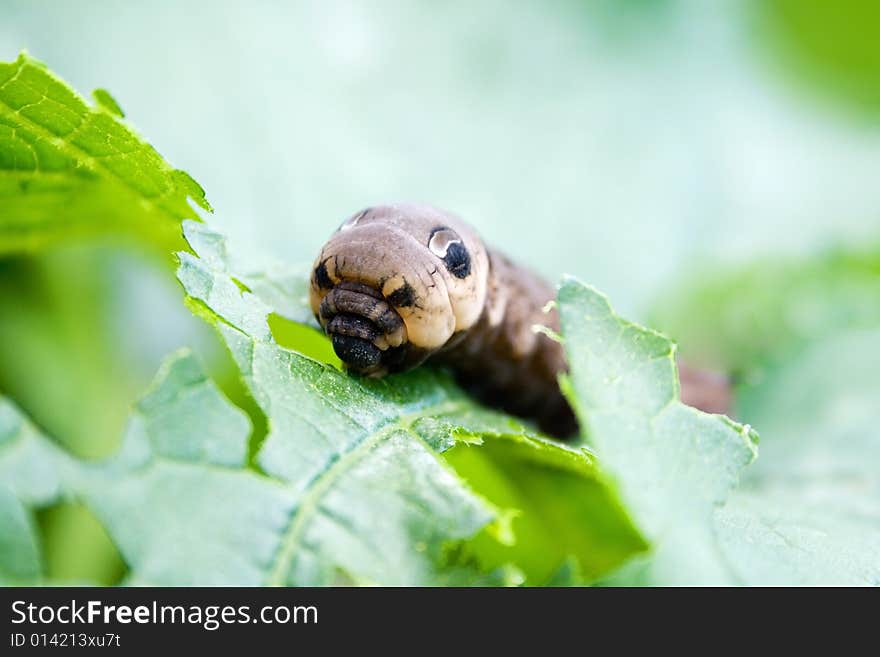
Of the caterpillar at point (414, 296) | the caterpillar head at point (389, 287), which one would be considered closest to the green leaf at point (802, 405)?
the caterpillar at point (414, 296)

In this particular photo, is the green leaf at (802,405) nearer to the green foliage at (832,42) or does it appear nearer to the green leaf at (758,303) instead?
the green leaf at (758,303)

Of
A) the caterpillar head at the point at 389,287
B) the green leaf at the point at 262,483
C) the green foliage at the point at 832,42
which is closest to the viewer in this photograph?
the green leaf at the point at 262,483

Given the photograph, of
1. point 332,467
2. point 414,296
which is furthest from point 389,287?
point 332,467

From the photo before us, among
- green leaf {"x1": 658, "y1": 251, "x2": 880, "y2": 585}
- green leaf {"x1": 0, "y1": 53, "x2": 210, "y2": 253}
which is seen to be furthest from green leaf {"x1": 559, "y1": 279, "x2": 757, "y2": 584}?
green leaf {"x1": 0, "y1": 53, "x2": 210, "y2": 253}

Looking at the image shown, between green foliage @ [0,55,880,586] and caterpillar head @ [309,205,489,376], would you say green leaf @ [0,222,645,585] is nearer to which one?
green foliage @ [0,55,880,586]

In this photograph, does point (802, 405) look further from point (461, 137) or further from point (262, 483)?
point (262, 483)
